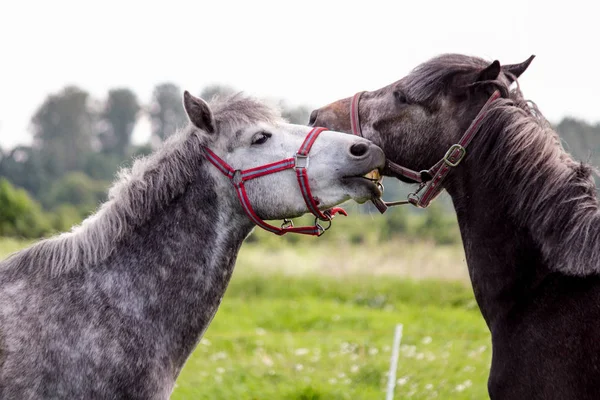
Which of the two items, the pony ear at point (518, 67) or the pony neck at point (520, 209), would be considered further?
the pony ear at point (518, 67)

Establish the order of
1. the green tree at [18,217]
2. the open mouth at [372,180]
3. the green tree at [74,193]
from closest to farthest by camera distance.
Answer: the open mouth at [372,180]
the green tree at [18,217]
the green tree at [74,193]

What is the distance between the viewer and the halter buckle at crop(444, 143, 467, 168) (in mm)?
3518

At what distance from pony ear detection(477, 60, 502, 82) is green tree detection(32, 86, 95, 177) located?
6216 cm


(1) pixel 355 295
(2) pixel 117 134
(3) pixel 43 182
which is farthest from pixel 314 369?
(2) pixel 117 134

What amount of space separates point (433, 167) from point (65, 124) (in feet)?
219

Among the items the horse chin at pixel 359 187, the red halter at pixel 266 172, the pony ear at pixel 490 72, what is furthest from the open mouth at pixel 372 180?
the pony ear at pixel 490 72

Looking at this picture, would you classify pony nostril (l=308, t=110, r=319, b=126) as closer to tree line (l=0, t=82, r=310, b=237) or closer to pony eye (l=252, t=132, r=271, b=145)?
pony eye (l=252, t=132, r=271, b=145)

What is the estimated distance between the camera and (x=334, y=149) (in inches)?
136

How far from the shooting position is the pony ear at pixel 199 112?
3341mm

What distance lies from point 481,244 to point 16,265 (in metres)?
2.51

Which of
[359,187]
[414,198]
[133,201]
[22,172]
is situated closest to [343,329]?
[414,198]

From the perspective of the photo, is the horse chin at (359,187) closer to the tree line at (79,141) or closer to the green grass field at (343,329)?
the green grass field at (343,329)

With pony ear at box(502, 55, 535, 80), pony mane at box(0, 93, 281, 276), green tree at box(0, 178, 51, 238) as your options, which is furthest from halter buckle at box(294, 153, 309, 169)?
green tree at box(0, 178, 51, 238)

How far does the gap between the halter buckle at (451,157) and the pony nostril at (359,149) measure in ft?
1.52
